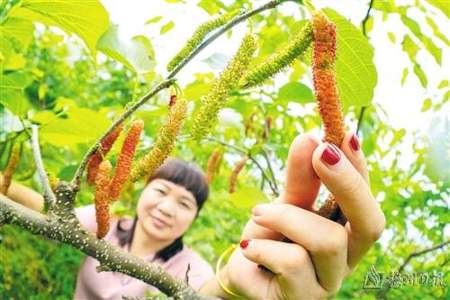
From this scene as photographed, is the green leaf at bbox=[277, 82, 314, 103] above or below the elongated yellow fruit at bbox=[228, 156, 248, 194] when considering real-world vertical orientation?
above

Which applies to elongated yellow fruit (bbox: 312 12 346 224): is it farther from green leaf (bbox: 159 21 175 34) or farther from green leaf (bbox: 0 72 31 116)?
green leaf (bbox: 159 21 175 34)

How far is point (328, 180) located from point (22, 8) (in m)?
0.56

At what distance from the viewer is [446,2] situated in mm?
862

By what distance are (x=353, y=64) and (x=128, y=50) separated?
378 mm

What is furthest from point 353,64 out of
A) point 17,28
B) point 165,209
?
point 165,209

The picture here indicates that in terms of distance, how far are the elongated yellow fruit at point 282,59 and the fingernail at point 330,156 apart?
101 millimetres

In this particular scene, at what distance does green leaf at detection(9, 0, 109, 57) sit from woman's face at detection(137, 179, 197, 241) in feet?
4.93

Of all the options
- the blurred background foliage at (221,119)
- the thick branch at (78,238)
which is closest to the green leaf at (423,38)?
the blurred background foliage at (221,119)

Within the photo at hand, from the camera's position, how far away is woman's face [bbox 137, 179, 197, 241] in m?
2.36

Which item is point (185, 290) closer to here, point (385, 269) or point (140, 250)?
point (385, 269)

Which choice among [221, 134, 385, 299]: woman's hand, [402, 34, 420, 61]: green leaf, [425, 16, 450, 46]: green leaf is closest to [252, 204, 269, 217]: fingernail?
[221, 134, 385, 299]: woman's hand

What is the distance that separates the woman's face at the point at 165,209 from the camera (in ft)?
7.74

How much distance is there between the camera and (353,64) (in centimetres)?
82

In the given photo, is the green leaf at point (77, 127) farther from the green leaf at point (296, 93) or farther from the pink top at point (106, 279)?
the pink top at point (106, 279)
